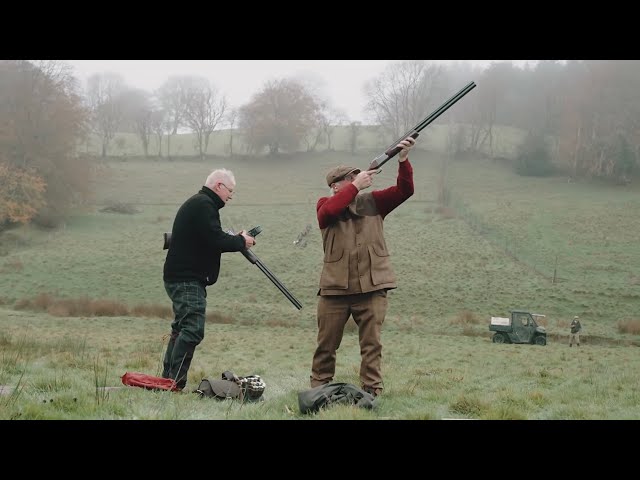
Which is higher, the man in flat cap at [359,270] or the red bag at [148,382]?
the man in flat cap at [359,270]

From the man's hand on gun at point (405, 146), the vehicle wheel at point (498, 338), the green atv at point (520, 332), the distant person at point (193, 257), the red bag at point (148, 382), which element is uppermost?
the man's hand on gun at point (405, 146)

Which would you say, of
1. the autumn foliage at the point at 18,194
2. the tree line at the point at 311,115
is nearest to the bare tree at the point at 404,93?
the tree line at the point at 311,115

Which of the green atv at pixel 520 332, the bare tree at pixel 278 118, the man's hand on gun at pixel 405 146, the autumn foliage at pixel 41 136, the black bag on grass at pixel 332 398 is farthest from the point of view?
the bare tree at pixel 278 118

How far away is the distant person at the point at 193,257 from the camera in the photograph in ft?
17.7

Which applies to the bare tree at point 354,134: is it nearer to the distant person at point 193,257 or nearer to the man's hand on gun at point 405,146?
the man's hand on gun at point 405,146

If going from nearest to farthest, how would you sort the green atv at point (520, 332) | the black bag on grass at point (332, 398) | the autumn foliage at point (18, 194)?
the black bag on grass at point (332, 398), the green atv at point (520, 332), the autumn foliage at point (18, 194)

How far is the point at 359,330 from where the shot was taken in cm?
550

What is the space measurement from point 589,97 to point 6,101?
37.2 metres

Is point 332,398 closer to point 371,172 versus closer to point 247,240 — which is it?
point 247,240

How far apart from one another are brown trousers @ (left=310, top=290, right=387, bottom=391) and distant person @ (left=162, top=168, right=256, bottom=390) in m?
1.02

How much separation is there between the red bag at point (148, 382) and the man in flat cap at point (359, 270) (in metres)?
1.33

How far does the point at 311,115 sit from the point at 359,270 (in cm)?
3592

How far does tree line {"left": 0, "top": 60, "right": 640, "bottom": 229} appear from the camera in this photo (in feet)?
109

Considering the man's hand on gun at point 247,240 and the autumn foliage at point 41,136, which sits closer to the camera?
the man's hand on gun at point 247,240
